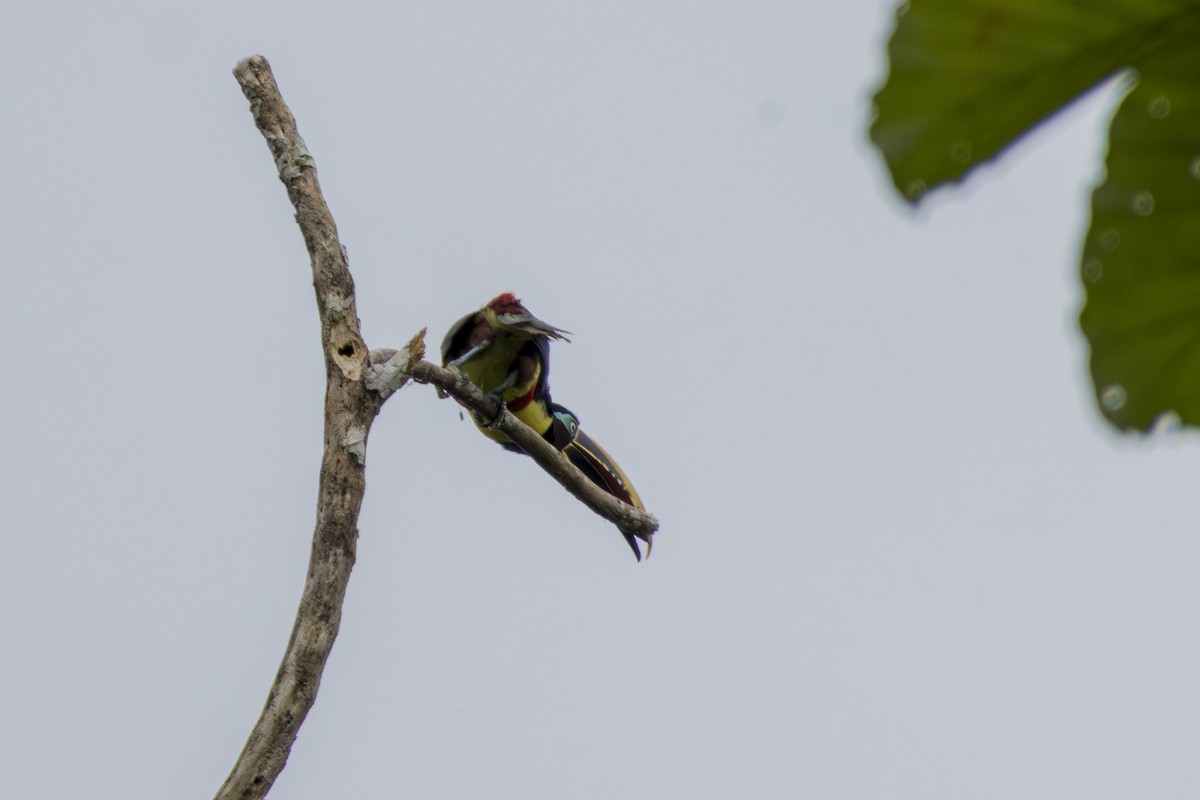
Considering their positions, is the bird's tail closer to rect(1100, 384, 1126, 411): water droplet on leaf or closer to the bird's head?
the bird's head

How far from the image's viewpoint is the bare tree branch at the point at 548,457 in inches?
177

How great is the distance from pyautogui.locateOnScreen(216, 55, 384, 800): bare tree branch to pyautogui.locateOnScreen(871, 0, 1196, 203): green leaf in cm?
327

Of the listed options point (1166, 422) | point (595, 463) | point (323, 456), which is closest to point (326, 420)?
point (323, 456)

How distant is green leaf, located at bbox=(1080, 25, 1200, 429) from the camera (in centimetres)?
51

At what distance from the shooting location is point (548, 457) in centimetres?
479

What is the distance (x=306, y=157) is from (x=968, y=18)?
378 centimetres

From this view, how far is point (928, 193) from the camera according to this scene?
53cm

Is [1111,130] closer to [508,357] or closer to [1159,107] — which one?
[1159,107]

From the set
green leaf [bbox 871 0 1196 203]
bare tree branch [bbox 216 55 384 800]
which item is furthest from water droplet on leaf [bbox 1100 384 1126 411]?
bare tree branch [bbox 216 55 384 800]

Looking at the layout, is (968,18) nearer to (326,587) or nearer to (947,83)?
(947,83)

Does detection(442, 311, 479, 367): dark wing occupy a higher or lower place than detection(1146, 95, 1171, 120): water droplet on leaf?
higher

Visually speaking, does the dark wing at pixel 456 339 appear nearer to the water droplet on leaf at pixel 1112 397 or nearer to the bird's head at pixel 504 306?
the bird's head at pixel 504 306

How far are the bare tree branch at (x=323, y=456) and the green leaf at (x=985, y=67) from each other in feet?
10.7

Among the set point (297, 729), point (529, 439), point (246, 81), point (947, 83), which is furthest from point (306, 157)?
point (947, 83)
